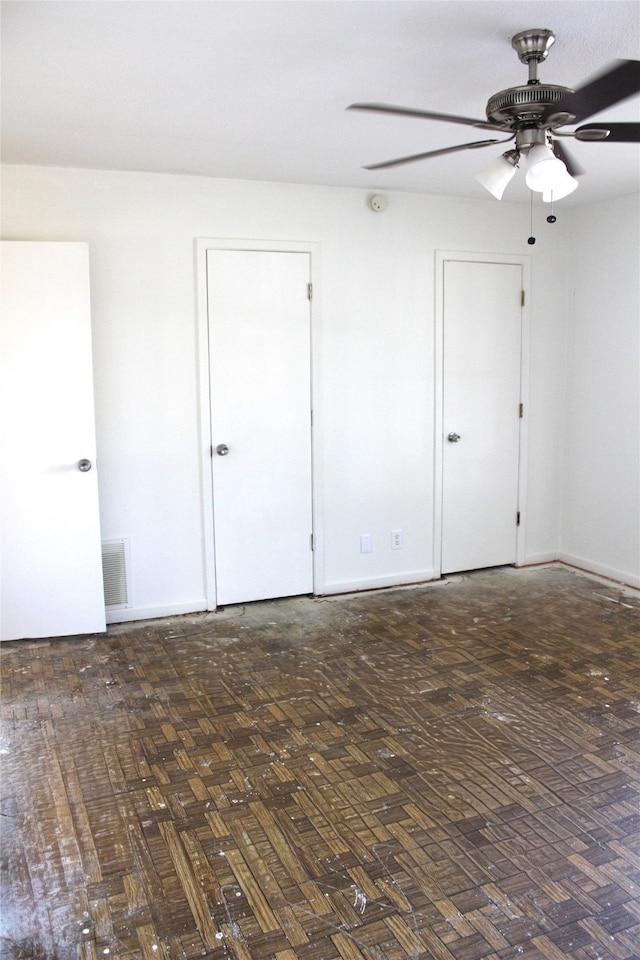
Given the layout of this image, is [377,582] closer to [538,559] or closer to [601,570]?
[538,559]

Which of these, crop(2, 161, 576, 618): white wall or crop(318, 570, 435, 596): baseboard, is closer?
crop(2, 161, 576, 618): white wall

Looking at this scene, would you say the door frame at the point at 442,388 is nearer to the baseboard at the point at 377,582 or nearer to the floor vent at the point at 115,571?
the baseboard at the point at 377,582

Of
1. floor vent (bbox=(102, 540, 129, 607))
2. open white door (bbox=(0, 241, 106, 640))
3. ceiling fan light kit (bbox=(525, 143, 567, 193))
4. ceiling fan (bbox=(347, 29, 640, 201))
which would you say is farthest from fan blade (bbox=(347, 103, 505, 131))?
floor vent (bbox=(102, 540, 129, 607))

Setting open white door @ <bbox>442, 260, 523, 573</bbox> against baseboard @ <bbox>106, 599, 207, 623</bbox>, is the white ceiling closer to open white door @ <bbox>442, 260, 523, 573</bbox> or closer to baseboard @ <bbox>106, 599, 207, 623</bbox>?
open white door @ <bbox>442, 260, 523, 573</bbox>

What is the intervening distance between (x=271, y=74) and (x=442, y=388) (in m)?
2.55

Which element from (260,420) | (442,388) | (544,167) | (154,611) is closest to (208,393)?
(260,420)

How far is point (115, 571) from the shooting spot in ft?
13.6

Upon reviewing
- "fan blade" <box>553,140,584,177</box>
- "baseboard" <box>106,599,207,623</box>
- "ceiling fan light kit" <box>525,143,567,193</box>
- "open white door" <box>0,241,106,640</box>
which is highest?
"fan blade" <box>553,140,584,177</box>

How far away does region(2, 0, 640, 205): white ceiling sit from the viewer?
2107 mm

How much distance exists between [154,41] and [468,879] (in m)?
2.60

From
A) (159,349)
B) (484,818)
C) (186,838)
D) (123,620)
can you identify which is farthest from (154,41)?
(123,620)

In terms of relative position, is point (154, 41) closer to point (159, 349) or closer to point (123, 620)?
point (159, 349)

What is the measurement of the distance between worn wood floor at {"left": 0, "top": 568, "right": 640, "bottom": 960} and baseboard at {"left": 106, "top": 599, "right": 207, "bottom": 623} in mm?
87

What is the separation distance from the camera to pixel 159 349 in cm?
410
